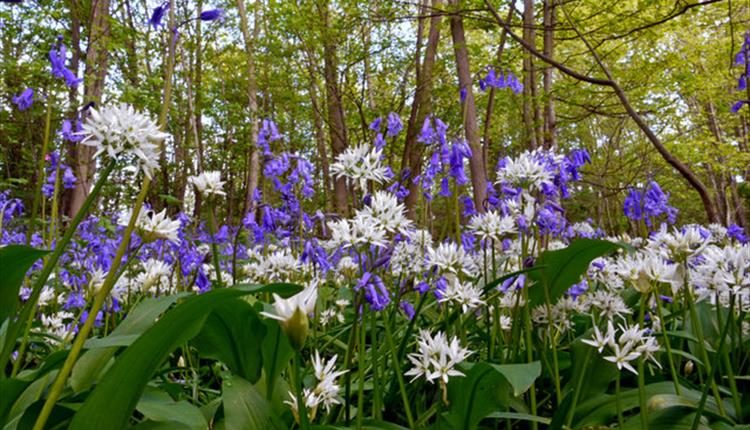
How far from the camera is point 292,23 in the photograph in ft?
29.6

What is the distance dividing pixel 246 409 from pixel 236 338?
0.91 feet

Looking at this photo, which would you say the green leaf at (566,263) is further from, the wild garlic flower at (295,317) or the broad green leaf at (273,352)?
the wild garlic flower at (295,317)

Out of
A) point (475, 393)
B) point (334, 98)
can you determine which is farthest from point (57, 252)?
point (334, 98)

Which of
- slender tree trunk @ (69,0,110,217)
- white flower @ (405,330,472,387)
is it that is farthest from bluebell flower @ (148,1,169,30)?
slender tree trunk @ (69,0,110,217)

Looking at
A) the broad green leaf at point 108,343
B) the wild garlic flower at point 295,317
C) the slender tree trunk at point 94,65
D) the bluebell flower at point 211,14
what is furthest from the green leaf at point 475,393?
the slender tree trunk at point 94,65

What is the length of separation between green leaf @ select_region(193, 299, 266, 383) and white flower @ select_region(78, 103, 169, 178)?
592mm

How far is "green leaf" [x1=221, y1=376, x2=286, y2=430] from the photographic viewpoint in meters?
1.31

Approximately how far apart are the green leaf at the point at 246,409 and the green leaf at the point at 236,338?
0.55 feet

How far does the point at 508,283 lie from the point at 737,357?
38.4 inches

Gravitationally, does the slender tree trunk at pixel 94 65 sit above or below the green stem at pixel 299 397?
above

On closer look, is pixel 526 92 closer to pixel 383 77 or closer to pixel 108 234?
pixel 383 77

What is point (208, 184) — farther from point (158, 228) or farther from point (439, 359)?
point (439, 359)

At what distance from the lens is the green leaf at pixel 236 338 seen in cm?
149

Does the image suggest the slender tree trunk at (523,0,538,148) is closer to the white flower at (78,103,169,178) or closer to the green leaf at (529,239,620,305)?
the green leaf at (529,239,620,305)
